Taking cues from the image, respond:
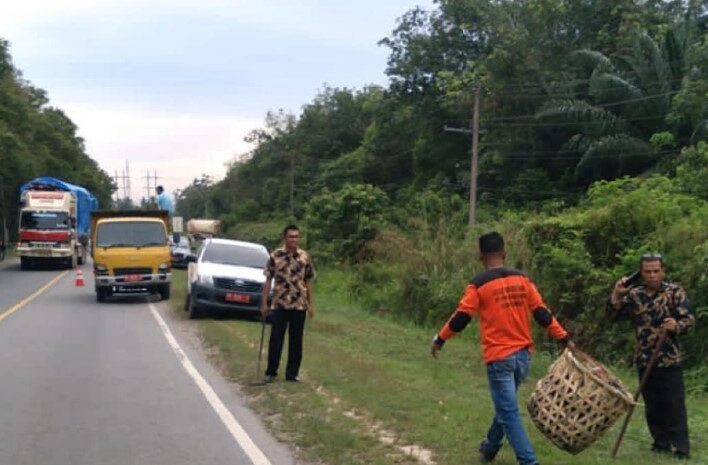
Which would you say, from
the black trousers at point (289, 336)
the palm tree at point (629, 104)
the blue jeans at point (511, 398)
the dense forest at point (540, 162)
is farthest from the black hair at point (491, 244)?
the palm tree at point (629, 104)

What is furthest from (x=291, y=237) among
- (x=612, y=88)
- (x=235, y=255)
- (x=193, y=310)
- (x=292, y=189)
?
(x=292, y=189)

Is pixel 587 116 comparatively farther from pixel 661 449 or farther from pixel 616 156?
pixel 661 449

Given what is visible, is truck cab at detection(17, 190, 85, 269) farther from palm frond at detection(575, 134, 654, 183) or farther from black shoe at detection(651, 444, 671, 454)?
black shoe at detection(651, 444, 671, 454)

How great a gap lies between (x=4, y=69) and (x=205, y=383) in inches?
1774

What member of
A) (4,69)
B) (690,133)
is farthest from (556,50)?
(4,69)

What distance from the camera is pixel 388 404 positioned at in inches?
377

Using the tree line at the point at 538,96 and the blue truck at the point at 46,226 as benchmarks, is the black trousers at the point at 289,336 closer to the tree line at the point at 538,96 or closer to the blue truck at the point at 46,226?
the tree line at the point at 538,96

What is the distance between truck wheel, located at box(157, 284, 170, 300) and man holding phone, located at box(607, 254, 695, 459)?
61.2 ft

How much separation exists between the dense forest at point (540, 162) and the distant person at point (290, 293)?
5349 millimetres

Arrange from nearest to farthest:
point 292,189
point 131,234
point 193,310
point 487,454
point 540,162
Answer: point 487,454, point 193,310, point 131,234, point 540,162, point 292,189

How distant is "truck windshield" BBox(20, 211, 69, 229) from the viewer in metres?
40.5

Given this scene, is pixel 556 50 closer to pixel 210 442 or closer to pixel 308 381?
pixel 308 381

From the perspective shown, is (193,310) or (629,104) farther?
(629,104)

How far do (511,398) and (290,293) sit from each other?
4628 millimetres
